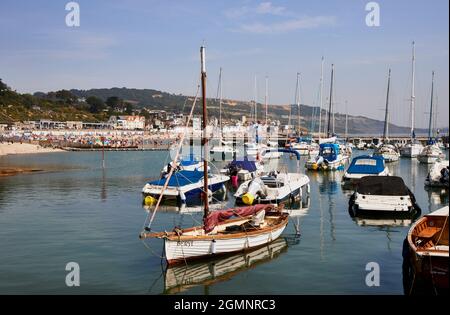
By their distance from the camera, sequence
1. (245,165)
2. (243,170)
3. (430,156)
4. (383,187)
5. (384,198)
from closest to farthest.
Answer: (384,198), (383,187), (243,170), (245,165), (430,156)

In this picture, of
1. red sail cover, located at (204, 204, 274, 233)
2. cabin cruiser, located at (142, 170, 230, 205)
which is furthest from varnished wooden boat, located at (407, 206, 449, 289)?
cabin cruiser, located at (142, 170, 230, 205)

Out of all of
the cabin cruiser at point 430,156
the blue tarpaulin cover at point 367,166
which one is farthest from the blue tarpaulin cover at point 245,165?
the cabin cruiser at point 430,156

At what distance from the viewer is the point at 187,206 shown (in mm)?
36000

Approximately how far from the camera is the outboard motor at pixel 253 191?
3341 cm

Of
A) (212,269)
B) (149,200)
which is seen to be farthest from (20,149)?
(212,269)

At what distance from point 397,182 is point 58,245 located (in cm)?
2132

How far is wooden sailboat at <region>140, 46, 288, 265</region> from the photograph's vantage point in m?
20.1

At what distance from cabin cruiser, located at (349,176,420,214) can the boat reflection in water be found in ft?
33.2

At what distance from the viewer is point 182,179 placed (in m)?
39.0

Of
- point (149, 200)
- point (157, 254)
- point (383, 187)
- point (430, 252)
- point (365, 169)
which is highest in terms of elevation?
point (383, 187)

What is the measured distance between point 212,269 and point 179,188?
17210 millimetres

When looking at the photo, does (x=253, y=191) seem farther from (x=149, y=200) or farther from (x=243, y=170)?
(x=243, y=170)
